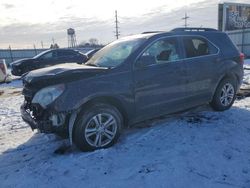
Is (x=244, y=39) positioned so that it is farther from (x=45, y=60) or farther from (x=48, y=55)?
(x=45, y=60)

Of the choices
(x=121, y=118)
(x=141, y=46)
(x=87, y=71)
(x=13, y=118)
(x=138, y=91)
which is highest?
(x=141, y=46)

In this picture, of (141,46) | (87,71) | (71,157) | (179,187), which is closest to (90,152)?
(71,157)

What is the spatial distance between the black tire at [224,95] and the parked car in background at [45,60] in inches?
427

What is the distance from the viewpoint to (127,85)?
4.84m

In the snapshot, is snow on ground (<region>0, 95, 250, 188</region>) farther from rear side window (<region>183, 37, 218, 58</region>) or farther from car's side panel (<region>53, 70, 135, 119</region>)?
rear side window (<region>183, 37, 218, 58</region>)

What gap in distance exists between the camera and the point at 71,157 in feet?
14.6

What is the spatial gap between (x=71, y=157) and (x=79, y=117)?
1.96 feet

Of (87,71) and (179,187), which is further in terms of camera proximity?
(87,71)

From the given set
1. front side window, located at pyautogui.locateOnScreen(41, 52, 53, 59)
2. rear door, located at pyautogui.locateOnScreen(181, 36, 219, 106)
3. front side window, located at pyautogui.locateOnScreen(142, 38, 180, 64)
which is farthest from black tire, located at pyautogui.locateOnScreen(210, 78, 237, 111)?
front side window, located at pyautogui.locateOnScreen(41, 52, 53, 59)

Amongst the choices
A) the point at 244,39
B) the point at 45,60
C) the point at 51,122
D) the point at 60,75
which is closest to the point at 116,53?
the point at 60,75

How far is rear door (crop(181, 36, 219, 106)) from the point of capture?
5730mm

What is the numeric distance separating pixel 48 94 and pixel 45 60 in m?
13.0

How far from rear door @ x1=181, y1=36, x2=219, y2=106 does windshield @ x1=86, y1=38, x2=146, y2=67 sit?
1037 millimetres

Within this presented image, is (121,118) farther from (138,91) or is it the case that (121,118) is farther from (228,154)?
(228,154)
